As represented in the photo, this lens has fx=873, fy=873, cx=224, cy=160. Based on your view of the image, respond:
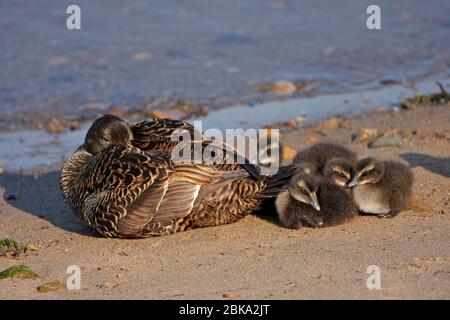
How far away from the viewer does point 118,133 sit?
7.27m

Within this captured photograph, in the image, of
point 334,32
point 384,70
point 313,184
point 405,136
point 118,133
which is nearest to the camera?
point 313,184

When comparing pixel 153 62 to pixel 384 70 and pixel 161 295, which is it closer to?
pixel 384 70

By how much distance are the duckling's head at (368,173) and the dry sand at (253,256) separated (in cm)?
31

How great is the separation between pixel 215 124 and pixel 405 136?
2.42 m

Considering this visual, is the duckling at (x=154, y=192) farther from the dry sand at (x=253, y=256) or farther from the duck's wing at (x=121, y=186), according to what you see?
the dry sand at (x=253, y=256)

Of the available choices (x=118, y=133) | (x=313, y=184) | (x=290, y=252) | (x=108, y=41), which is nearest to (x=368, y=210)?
(x=313, y=184)

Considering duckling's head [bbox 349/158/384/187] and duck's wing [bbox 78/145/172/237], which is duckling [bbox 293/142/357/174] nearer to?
duckling's head [bbox 349/158/384/187]

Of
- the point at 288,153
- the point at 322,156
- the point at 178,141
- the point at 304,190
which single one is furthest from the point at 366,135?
the point at 178,141

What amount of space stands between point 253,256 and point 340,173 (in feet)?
4.46

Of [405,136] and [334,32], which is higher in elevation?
[334,32]

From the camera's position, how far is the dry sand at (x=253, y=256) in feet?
17.6

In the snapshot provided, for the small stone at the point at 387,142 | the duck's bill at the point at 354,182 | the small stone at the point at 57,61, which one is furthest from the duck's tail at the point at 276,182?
the small stone at the point at 57,61

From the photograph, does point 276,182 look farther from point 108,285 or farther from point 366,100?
point 366,100

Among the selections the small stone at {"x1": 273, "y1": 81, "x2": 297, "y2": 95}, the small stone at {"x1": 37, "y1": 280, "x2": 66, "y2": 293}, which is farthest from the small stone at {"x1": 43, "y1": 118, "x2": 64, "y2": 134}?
the small stone at {"x1": 37, "y1": 280, "x2": 66, "y2": 293}
